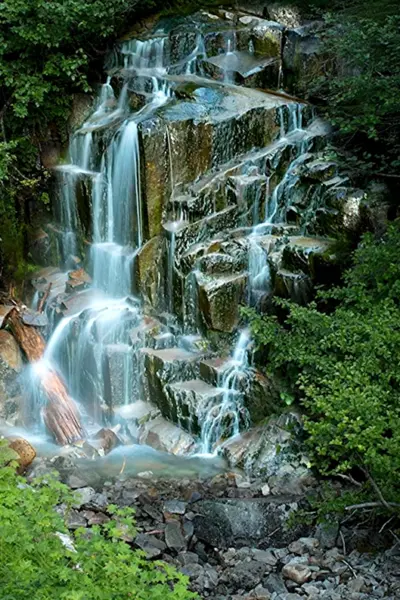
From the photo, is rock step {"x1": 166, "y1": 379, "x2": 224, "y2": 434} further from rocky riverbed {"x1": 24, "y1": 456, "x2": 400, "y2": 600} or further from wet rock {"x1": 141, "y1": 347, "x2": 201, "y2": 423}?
rocky riverbed {"x1": 24, "y1": 456, "x2": 400, "y2": 600}

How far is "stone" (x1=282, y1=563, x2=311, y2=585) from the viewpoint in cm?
578

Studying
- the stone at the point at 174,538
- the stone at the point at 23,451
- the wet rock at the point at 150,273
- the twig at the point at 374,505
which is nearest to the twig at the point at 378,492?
the twig at the point at 374,505

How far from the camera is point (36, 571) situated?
3.87m

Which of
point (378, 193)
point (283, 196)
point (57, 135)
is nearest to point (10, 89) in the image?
point (57, 135)

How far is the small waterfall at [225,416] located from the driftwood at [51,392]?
1826mm

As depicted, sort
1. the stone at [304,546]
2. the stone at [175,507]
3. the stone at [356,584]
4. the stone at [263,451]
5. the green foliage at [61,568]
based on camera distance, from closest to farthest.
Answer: the green foliage at [61,568] < the stone at [356,584] < the stone at [304,546] < the stone at [175,507] < the stone at [263,451]

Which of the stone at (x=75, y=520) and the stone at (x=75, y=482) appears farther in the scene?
the stone at (x=75, y=482)

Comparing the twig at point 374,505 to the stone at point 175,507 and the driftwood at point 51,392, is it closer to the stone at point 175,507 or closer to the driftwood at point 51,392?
the stone at point 175,507

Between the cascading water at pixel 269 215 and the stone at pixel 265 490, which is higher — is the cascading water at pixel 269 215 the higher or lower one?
the higher one

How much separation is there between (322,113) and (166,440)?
6.12 m

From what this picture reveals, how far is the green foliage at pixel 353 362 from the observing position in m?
5.82

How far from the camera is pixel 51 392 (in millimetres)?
9445

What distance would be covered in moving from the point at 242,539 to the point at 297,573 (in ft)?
2.70

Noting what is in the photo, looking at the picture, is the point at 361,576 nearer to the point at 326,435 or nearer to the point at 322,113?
the point at 326,435
